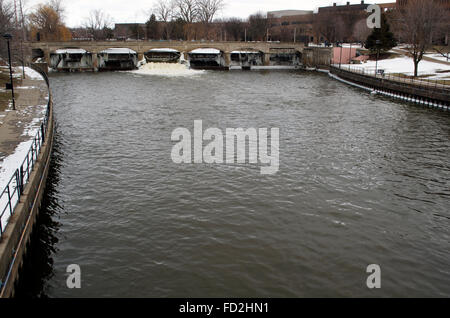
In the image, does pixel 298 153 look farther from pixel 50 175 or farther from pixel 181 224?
pixel 50 175

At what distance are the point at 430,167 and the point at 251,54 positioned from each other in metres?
91.6

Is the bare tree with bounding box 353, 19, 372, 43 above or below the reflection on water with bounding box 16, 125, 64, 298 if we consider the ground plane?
above

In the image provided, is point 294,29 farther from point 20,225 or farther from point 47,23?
point 20,225

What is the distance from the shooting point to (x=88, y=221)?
18453 mm

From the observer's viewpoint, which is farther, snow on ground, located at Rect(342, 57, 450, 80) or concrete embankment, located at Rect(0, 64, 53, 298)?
snow on ground, located at Rect(342, 57, 450, 80)

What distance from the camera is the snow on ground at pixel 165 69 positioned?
278 feet

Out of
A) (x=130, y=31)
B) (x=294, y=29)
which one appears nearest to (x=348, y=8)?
(x=294, y=29)

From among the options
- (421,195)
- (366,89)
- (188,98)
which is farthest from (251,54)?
(421,195)

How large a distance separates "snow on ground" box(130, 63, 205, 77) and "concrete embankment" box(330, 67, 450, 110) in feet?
111

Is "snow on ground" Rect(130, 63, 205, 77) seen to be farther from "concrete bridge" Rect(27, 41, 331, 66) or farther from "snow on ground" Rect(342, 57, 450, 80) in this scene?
"snow on ground" Rect(342, 57, 450, 80)

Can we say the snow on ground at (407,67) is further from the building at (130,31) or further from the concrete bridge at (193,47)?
the building at (130,31)

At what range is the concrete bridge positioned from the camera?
295 feet

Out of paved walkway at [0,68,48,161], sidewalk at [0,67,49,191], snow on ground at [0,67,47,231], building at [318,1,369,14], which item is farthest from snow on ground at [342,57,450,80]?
building at [318,1,369,14]

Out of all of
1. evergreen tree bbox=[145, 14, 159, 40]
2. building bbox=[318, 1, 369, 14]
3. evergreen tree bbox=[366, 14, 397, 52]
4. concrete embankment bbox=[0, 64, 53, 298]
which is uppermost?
building bbox=[318, 1, 369, 14]
